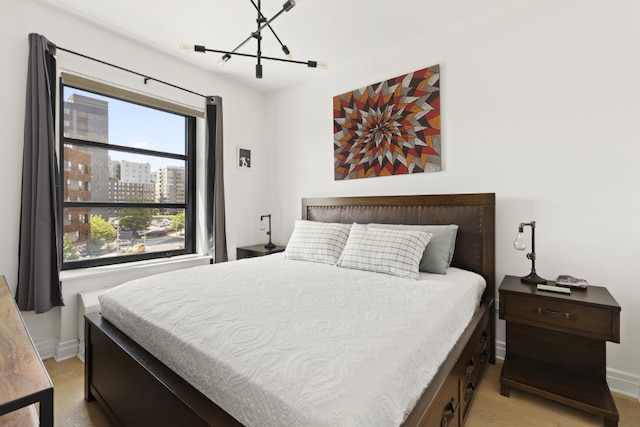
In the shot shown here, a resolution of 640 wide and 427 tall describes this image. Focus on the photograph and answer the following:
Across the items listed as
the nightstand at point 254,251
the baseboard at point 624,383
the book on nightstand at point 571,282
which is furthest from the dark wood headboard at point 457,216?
the nightstand at point 254,251

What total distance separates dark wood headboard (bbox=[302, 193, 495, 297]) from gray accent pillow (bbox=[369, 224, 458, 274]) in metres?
0.09

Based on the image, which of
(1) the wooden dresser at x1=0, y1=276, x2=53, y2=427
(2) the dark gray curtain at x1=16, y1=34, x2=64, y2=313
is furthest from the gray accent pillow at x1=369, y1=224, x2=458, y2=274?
(2) the dark gray curtain at x1=16, y1=34, x2=64, y2=313

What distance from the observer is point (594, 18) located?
193cm

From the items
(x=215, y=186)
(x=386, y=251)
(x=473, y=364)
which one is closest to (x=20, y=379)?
(x=386, y=251)

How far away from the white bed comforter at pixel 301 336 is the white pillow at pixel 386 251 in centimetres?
15

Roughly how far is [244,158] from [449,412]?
315 centimetres

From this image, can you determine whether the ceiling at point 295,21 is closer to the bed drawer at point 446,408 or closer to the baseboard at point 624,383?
the bed drawer at point 446,408

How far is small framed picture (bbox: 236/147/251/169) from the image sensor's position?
3547 millimetres

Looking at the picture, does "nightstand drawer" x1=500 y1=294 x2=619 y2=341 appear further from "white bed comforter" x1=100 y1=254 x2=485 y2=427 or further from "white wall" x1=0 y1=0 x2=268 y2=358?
"white wall" x1=0 y1=0 x2=268 y2=358

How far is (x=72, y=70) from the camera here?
7.71 feet

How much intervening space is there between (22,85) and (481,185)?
11.4 feet

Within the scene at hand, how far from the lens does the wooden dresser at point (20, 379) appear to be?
717mm

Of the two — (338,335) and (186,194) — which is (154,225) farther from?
(338,335)

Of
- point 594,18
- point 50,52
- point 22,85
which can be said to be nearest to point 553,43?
point 594,18
